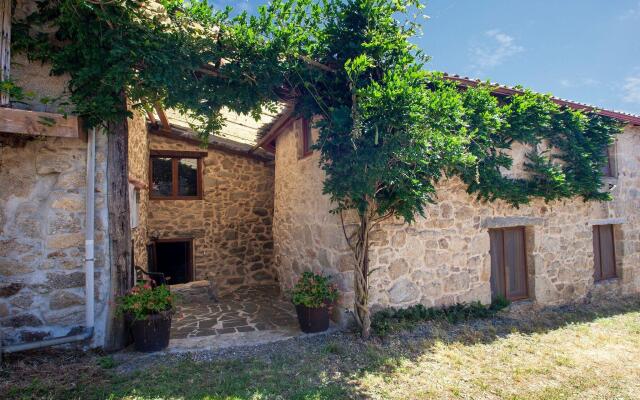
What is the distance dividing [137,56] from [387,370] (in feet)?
14.6

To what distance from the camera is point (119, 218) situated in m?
4.28

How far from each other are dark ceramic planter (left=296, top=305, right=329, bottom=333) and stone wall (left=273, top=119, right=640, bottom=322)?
14.5 inches

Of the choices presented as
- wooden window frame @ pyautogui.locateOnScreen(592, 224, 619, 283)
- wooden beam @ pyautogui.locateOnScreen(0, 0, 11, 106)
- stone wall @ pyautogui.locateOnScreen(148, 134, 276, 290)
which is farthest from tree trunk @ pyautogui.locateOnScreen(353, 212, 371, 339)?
wooden window frame @ pyautogui.locateOnScreen(592, 224, 619, 283)

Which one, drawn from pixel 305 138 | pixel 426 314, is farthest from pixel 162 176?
pixel 426 314

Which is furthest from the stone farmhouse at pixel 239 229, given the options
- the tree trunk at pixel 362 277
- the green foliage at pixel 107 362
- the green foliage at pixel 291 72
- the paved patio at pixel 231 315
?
the paved patio at pixel 231 315

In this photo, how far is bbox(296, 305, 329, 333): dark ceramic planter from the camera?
16.0 ft

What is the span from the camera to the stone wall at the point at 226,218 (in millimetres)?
8680

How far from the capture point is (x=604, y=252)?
767 cm

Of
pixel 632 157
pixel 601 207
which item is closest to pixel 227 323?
pixel 601 207

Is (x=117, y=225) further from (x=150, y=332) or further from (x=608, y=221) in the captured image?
(x=608, y=221)

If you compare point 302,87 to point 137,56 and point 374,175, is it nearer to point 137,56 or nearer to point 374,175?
point 374,175

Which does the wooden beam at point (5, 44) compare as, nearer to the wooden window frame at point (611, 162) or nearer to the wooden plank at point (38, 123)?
the wooden plank at point (38, 123)

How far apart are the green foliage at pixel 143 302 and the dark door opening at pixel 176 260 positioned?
4730mm

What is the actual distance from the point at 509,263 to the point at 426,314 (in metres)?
2.35
